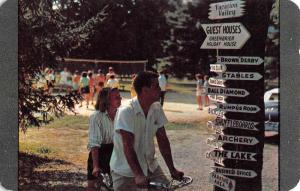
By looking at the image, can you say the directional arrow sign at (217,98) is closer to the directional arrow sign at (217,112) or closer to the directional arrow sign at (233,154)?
the directional arrow sign at (217,112)

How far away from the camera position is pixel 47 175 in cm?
423

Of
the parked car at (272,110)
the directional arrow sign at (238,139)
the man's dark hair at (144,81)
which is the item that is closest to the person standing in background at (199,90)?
the directional arrow sign at (238,139)

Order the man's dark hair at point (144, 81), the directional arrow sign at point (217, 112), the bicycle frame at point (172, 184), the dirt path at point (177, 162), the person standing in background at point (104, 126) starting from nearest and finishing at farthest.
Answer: the bicycle frame at point (172, 184), the man's dark hair at point (144, 81), the person standing in background at point (104, 126), the directional arrow sign at point (217, 112), the dirt path at point (177, 162)

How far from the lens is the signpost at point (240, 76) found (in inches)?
143

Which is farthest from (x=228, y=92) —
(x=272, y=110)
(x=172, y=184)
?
(x=172, y=184)

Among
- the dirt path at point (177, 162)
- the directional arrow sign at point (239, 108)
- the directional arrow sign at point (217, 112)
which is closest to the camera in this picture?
the directional arrow sign at point (239, 108)

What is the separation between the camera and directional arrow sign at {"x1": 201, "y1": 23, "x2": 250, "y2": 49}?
3.62 metres

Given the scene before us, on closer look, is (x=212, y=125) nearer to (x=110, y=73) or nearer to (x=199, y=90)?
(x=199, y=90)

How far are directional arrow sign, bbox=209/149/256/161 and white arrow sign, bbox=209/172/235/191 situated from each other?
18cm

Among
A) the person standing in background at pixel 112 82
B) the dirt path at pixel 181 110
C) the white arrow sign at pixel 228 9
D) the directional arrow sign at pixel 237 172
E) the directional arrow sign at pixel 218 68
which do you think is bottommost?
the directional arrow sign at pixel 237 172

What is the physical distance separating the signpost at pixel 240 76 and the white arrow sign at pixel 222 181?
878mm

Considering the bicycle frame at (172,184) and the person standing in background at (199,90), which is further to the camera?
the person standing in background at (199,90)

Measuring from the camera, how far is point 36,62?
4285 mm

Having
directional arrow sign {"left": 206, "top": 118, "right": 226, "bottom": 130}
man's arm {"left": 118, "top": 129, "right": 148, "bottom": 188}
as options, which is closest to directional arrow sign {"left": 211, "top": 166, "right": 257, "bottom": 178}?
directional arrow sign {"left": 206, "top": 118, "right": 226, "bottom": 130}
